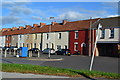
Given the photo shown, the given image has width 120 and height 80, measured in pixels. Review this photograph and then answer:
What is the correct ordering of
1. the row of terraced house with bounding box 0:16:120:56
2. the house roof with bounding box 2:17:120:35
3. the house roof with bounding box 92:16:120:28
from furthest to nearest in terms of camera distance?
1. the house roof with bounding box 2:17:120:35
2. the house roof with bounding box 92:16:120:28
3. the row of terraced house with bounding box 0:16:120:56

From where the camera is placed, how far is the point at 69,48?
139 ft

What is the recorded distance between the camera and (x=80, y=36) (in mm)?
40125

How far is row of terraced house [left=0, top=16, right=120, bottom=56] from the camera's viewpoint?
3516 centimetres

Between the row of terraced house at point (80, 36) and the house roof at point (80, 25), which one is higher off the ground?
the house roof at point (80, 25)

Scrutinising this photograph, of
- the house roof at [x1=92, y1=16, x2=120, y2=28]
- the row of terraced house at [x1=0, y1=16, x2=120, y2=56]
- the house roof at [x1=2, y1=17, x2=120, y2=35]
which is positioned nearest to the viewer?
the row of terraced house at [x1=0, y1=16, x2=120, y2=56]

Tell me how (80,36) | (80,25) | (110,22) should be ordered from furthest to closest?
(80,25), (80,36), (110,22)

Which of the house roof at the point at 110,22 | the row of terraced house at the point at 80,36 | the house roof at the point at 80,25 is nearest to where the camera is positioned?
the row of terraced house at the point at 80,36

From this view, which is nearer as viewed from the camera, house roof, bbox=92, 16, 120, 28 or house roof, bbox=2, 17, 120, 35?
house roof, bbox=92, 16, 120, 28

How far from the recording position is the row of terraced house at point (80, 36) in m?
35.2

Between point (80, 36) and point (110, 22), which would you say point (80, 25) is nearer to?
point (80, 36)

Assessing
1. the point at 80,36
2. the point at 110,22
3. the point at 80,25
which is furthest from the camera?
the point at 80,25

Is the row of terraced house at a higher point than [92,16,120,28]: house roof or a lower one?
lower

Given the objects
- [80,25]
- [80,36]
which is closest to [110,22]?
[80,36]

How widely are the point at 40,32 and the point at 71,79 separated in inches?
1665
